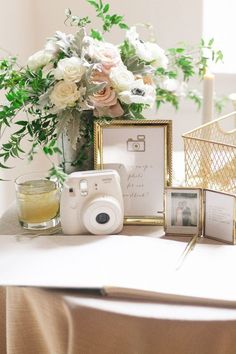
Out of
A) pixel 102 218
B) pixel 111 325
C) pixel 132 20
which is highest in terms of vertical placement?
pixel 132 20

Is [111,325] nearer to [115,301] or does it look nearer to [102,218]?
[115,301]

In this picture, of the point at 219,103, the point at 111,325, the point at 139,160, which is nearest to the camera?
the point at 111,325

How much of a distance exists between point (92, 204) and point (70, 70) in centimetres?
29

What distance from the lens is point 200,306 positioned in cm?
85

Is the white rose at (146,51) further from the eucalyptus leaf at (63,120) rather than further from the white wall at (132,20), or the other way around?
the white wall at (132,20)

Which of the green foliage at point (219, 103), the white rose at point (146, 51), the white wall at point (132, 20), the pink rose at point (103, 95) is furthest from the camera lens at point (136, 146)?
the green foliage at point (219, 103)

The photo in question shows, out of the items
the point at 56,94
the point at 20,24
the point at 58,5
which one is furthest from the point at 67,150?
the point at 58,5

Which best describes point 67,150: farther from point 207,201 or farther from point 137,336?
point 137,336

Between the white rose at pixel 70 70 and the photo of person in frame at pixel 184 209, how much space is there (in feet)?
1.07

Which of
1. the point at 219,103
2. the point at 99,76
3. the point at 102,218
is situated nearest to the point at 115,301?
the point at 102,218

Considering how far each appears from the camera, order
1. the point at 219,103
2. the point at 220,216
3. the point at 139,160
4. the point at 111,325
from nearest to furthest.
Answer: the point at 111,325, the point at 220,216, the point at 139,160, the point at 219,103

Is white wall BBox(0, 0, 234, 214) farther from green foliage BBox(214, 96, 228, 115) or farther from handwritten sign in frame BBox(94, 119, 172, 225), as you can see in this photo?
handwritten sign in frame BBox(94, 119, 172, 225)

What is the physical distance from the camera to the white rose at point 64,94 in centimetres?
108

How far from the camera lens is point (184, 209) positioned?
3.64 feet
